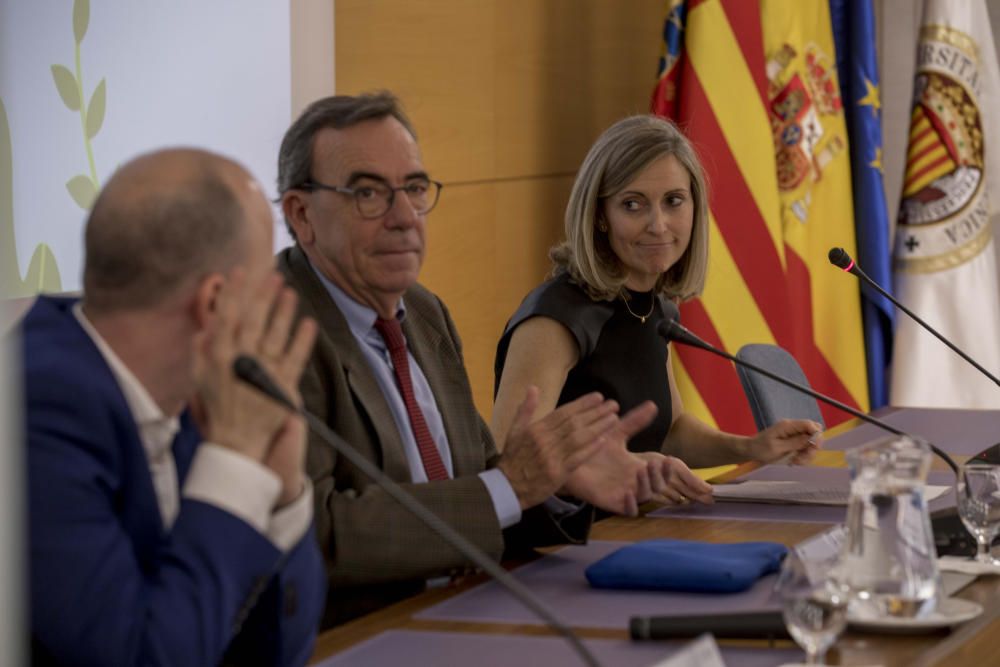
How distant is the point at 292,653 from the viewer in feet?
5.21

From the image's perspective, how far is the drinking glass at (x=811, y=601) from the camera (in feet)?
4.92

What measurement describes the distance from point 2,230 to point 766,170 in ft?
15.7

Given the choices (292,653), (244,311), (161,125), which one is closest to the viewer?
(244,311)

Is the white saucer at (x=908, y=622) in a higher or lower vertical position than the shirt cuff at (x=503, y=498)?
lower

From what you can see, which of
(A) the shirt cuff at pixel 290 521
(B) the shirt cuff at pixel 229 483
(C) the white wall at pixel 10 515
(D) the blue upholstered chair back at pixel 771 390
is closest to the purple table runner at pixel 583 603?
(A) the shirt cuff at pixel 290 521

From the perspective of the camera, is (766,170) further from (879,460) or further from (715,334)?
(879,460)

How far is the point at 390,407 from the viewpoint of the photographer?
7.59 ft

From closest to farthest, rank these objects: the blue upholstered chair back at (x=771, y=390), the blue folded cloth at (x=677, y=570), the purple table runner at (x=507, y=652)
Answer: the purple table runner at (x=507, y=652) → the blue folded cloth at (x=677, y=570) → the blue upholstered chair back at (x=771, y=390)

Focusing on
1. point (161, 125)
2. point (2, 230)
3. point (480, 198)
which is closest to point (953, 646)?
point (2, 230)

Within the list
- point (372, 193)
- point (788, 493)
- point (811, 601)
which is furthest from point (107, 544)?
point (788, 493)

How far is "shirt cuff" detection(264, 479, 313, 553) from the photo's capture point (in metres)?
1.50

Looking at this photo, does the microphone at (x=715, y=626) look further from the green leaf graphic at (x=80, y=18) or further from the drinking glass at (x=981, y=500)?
the green leaf graphic at (x=80, y=18)

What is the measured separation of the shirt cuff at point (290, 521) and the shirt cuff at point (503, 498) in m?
0.61

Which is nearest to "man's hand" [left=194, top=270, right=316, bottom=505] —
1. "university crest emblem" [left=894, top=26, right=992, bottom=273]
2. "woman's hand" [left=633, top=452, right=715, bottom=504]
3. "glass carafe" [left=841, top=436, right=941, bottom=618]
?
"glass carafe" [left=841, top=436, right=941, bottom=618]
